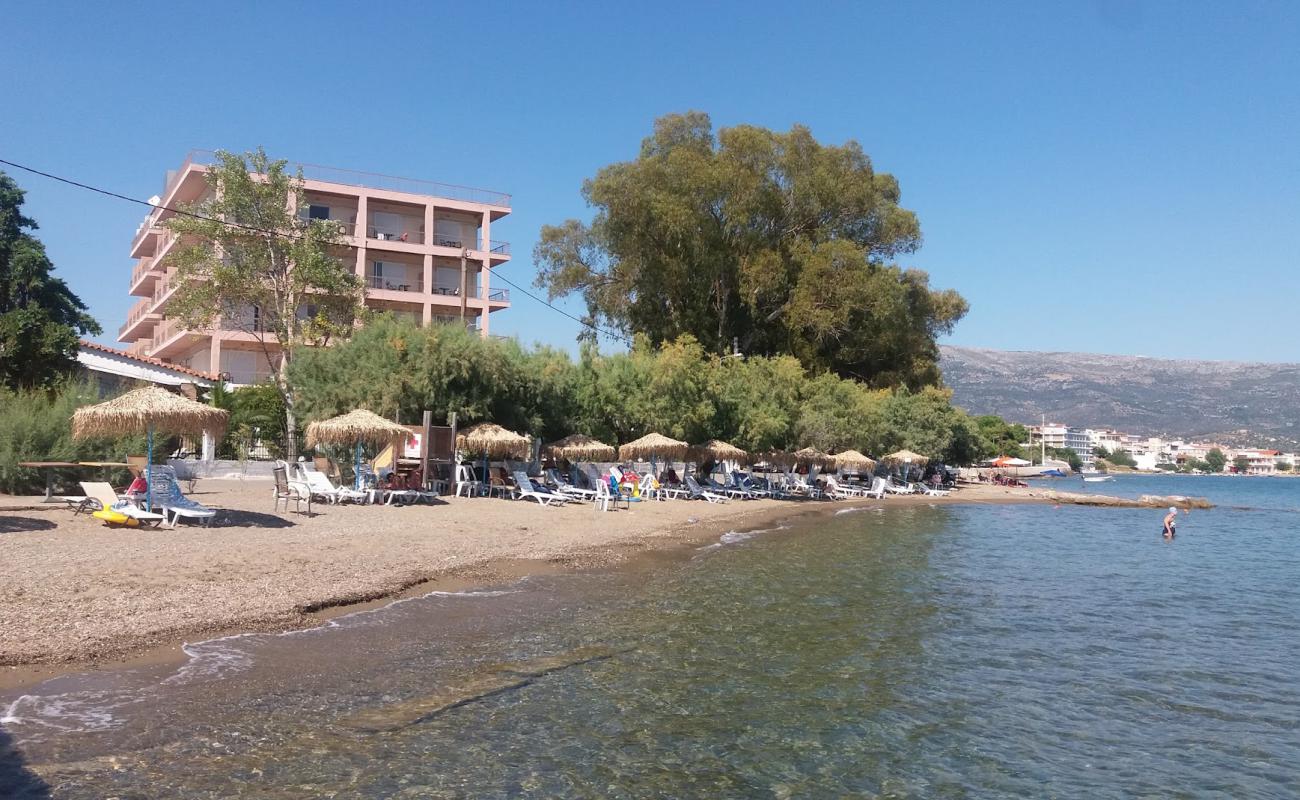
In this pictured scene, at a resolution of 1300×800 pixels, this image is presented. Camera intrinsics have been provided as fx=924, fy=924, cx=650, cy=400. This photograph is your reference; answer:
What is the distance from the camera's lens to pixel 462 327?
25.7 m

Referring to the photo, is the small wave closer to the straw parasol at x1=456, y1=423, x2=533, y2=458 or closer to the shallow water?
the shallow water

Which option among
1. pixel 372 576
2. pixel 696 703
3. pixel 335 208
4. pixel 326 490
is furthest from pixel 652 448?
pixel 335 208

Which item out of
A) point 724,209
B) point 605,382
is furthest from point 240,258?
point 724,209

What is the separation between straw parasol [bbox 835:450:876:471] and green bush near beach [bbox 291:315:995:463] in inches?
26.0

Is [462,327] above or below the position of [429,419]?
above

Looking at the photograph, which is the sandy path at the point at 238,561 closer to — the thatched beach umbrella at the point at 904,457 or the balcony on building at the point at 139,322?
the thatched beach umbrella at the point at 904,457

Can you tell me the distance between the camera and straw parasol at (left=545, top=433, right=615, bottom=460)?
86.9 ft

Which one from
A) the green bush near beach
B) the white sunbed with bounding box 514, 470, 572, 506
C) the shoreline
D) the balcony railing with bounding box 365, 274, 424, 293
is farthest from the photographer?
the balcony railing with bounding box 365, 274, 424, 293

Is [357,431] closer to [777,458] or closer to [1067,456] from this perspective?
[777,458]

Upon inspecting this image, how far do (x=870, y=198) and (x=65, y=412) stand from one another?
1353 inches

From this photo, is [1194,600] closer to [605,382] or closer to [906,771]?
[906,771]

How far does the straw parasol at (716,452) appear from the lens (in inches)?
1280

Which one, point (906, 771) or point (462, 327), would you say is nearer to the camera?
point (906, 771)

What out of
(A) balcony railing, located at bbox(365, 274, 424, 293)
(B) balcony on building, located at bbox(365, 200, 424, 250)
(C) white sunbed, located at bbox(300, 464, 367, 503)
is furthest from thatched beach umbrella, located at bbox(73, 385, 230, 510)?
(B) balcony on building, located at bbox(365, 200, 424, 250)
